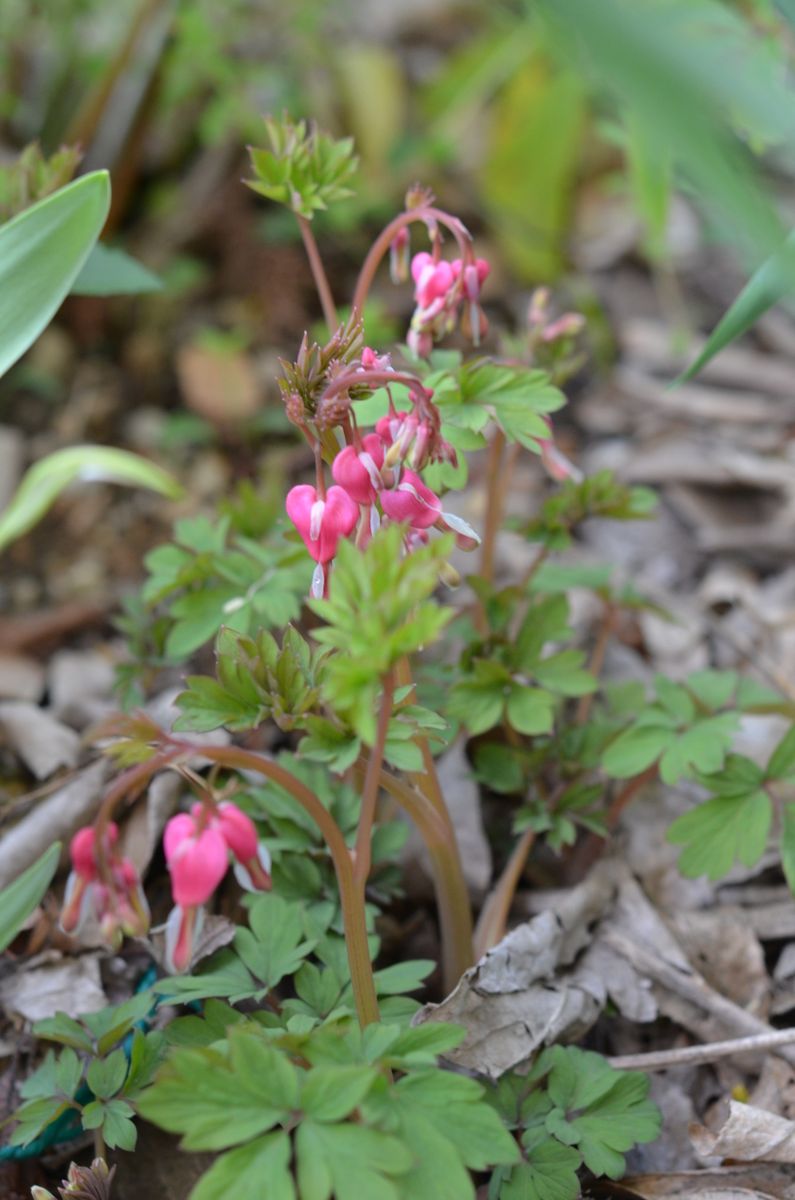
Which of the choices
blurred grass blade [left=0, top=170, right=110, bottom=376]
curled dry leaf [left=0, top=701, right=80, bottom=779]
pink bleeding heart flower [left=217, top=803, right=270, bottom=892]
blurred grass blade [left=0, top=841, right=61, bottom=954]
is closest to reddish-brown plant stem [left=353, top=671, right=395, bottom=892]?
pink bleeding heart flower [left=217, top=803, right=270, bottom=892]

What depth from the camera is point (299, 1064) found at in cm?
123

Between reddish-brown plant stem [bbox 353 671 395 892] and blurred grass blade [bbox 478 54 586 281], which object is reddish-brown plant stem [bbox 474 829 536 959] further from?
blurred grass blade [bbox 478 54 586 281]

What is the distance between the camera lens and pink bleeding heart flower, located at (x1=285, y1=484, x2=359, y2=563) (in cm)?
121

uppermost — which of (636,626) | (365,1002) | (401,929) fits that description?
(365,1002)

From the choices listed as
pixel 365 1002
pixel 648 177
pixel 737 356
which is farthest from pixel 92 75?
pixel 365 1002

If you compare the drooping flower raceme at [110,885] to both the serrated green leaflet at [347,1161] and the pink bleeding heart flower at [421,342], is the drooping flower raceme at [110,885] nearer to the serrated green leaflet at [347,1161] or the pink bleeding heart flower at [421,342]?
the serrated green leaflet at [347,1161]

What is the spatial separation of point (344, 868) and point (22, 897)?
42cm

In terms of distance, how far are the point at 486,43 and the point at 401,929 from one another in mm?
3180

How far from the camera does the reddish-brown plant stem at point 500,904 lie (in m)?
1.70

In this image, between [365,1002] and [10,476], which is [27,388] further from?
[365,1002]

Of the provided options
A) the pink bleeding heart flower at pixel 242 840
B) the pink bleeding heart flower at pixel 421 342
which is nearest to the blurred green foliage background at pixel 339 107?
the pink bleeding heart flower at pixel 421 342

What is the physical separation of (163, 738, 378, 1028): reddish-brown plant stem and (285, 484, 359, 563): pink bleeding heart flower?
246 mm

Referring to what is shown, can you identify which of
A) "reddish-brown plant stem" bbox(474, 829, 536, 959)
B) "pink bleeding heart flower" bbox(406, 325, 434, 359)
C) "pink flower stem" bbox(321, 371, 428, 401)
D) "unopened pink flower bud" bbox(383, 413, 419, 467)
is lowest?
"reddish-brown plant stem" bbox(474, 829, 536, 959)

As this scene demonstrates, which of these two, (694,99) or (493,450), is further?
(493,450)
